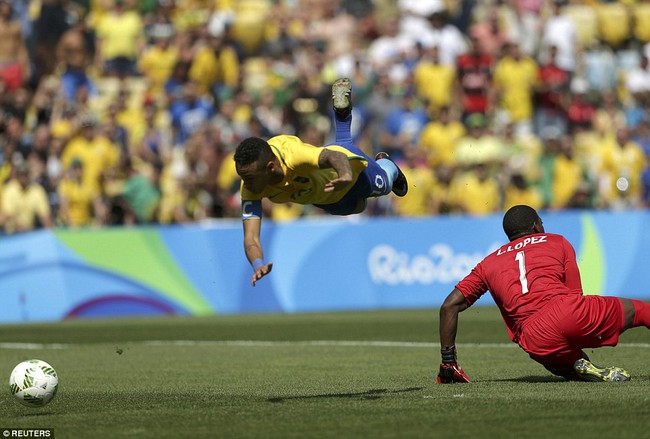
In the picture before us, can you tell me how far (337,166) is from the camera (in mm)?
11383

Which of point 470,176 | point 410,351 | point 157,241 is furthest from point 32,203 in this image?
point 410,351

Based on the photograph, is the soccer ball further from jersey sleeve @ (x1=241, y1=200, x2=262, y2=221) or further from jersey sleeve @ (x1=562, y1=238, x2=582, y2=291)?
jersey sleeve @ (x1=562, y1=238, x2=582, y2=291)

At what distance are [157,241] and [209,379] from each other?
11097mm

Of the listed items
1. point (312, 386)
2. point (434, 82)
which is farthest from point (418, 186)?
point (312, 386)

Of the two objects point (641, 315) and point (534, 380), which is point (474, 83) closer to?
→ point (534, 380)

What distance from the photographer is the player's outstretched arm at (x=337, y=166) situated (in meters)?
10.9

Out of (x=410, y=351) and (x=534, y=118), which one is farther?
(x=534, y=118)

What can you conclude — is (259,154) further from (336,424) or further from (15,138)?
(15,138)

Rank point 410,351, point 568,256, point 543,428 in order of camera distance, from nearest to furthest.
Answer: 1. point 543,428
2. point 568,256
3. point 410,351

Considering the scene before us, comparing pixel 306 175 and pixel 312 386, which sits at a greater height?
pixel 306 175

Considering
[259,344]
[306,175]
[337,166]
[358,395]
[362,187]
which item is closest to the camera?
[358,395]

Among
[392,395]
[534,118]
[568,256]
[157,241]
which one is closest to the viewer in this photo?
[392,395]

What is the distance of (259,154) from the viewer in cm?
1154
